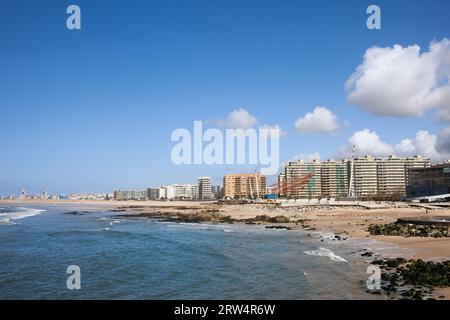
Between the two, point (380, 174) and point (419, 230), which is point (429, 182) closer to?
point (380, 174)

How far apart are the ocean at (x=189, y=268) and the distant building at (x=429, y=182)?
299 feet

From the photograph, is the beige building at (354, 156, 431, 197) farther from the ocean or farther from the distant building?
the ocean

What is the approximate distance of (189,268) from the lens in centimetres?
2452

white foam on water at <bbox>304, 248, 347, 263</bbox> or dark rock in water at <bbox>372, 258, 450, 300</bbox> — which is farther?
white foam on water at <bbox>304, 248, 347, 263</bbox>

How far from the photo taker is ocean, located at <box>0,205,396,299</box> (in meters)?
18.4

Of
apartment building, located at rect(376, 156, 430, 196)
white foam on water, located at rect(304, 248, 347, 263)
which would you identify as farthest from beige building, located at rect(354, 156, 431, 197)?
white foam on water, located at rect(304, 248, 347, 263)

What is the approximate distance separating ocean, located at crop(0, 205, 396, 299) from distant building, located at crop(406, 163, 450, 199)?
91.0 metres

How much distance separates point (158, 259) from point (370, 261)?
13354 millimetres

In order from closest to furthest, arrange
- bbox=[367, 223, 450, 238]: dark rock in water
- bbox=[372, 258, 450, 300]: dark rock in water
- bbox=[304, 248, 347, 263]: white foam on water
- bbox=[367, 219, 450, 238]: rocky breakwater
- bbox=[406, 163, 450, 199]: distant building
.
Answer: bbox=[372, 258, 450, 300]: dark rock in water → bbox=[304, 248, 347, 263]: white foam on water → bbox=[367, 223, 450, 238]: dark rock in water → bbox=[367, 219, 450, 238]: rocky breakwater → bbox=[406, 163, 450, 199]: distant building

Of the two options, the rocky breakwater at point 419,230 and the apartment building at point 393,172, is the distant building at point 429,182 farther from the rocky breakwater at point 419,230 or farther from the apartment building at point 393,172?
the rocky breakwater at point 419,230

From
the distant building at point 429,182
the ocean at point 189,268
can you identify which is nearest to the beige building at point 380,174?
the distant building at point 429,182

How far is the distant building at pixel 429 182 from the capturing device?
11594 centimetres
